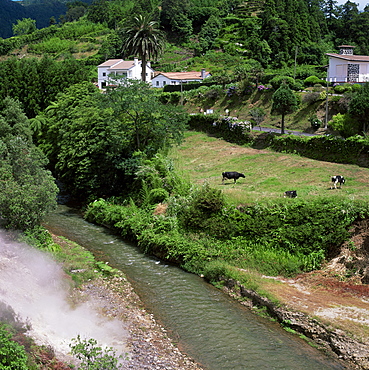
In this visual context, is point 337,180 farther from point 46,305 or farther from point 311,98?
point 311,98

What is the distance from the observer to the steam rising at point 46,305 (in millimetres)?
14164

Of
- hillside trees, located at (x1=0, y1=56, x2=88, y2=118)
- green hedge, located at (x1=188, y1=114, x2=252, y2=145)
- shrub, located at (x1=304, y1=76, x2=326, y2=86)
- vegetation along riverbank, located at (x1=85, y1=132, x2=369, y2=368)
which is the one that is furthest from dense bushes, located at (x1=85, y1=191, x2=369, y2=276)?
shrub, located at (x1=304, y1=76, x2=326, y2=86)

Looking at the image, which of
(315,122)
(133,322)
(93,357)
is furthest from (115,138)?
(315,122)

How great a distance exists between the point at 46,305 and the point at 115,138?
57.2ft

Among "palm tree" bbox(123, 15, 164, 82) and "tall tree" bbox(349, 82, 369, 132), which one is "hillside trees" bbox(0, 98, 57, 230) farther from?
"palm tree" bbox(123, 15, 164, 82)

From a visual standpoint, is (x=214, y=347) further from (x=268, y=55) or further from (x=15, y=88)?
(x=268, y=55)

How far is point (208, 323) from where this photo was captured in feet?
54.7

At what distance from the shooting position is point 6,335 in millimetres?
11781

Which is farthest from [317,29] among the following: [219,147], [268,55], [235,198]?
[235,198]

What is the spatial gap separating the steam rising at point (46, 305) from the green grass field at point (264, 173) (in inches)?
396

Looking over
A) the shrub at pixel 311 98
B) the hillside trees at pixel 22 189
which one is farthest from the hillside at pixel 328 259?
the shrub at pixel 311 98

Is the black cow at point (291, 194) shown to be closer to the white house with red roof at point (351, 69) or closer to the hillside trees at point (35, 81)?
the hillside trees at point (35, 81)

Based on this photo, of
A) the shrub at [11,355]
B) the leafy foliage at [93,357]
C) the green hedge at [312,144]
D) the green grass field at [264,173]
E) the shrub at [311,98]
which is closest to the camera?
the shrub at [11,355]

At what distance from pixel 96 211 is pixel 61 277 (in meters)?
11.7
